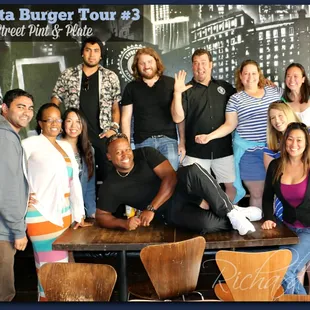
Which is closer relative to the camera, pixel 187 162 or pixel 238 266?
pixel 238 266

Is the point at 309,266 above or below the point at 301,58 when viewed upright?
below

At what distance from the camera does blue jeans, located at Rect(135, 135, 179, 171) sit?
129 inches

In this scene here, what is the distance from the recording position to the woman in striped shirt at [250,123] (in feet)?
10.6

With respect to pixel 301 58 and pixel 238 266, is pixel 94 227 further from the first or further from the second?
pixel 301 58

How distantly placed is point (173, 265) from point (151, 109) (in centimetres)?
112

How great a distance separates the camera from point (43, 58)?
3.28m

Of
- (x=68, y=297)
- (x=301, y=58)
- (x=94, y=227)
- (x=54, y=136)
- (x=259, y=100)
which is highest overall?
(x=301, y=58)

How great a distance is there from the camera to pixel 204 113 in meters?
3.28

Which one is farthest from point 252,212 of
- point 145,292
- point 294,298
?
point 145,292

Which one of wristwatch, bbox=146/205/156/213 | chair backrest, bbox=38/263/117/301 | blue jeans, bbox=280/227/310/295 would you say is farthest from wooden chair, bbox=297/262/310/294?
chair backrest, bbox=38/263/117/301

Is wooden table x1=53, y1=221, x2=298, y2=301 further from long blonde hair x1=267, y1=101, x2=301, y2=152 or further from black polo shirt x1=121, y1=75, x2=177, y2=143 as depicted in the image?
black polo shirt x1=121, y1=75, x2=177, y2=143

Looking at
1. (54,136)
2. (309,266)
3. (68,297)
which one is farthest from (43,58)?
(309,266)

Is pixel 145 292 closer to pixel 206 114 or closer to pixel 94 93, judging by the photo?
pixel 206 114

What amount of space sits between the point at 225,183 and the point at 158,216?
535 mm
